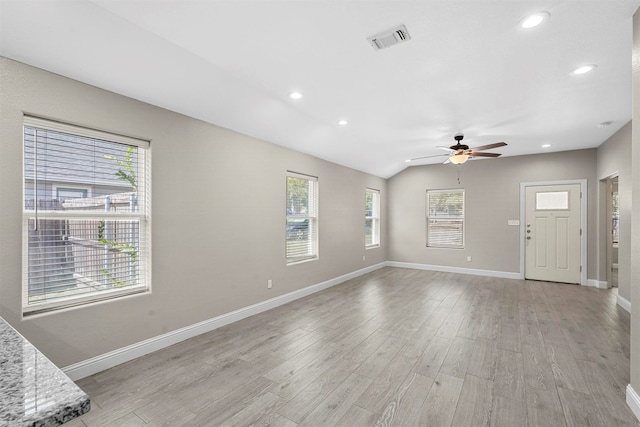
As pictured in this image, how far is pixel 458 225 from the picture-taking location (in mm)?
7109

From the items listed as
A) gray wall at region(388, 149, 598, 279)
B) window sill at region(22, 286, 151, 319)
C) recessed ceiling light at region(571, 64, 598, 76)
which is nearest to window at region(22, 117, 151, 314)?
window sill at region(22, 286, 151, 319)

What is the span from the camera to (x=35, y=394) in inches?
27.3

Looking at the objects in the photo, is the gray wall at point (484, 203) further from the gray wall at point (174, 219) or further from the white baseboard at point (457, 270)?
the gray wall at point (174, 219)

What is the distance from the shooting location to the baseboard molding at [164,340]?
248 centimetres

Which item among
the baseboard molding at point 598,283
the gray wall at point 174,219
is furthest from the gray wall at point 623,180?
the gray wall at point 174,219

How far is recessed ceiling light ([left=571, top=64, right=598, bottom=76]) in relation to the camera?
2646 millimetres

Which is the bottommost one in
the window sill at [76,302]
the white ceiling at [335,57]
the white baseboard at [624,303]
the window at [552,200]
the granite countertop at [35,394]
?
the white baseboard at [624,303]

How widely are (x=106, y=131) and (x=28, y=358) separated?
7.98ft

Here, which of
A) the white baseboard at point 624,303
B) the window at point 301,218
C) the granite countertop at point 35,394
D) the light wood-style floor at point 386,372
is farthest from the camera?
the window at point 301,218

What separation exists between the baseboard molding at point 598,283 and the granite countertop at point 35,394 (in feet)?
25.3

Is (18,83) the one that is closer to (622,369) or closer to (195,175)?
(195,175)

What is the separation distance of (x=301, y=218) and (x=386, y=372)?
295 cm

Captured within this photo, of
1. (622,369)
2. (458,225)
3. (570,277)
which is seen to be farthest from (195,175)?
(570,277)

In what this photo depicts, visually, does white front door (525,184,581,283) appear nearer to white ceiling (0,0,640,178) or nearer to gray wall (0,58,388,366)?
white ceiling (0,0,640,178)
